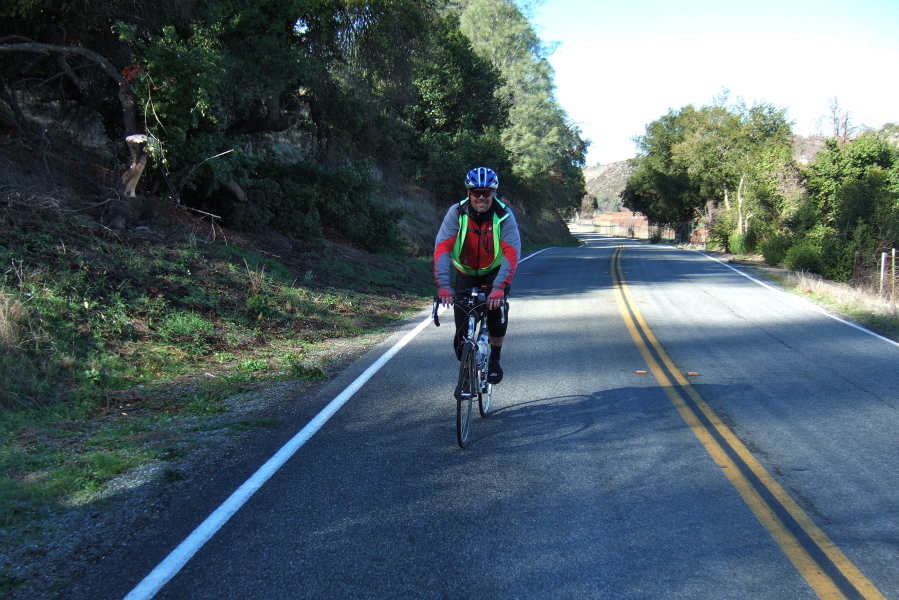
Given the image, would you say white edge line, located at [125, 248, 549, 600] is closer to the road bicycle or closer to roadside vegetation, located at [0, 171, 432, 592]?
roadside vegetation, located at [0, 171, 432, 592]

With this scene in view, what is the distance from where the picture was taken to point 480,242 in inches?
237

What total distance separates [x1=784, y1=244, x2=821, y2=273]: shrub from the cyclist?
927 inches

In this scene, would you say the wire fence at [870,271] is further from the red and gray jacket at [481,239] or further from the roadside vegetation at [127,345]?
the red and gray jacket at [481,239]

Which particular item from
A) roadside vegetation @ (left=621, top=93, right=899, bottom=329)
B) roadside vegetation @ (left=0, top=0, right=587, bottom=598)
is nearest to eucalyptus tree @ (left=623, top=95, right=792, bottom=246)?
roadside vegetation @ (left=621, top=93, right=899, bottom=329)

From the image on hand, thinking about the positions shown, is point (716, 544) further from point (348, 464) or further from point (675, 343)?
point (675, 343)

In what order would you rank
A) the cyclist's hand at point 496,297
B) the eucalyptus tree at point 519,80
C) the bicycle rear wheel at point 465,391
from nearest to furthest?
1. the bicycle rear wheel at point 465,391
2. the cyclist's hand at point 496,297
3. the eucalyptus tree at point 519,80

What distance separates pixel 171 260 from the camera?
11.5 m

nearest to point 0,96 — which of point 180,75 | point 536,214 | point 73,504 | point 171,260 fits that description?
point 180,75

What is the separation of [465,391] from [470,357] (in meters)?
0.30

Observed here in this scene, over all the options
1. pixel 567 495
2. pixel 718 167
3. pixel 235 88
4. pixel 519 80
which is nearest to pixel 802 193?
pixel 718 167

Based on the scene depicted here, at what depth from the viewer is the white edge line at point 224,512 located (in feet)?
11.9

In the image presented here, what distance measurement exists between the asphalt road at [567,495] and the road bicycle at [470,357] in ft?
0.90

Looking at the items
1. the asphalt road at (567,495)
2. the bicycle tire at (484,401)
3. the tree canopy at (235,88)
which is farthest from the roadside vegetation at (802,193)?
the tree canopy at (235,88)

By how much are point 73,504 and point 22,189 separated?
7.78m
